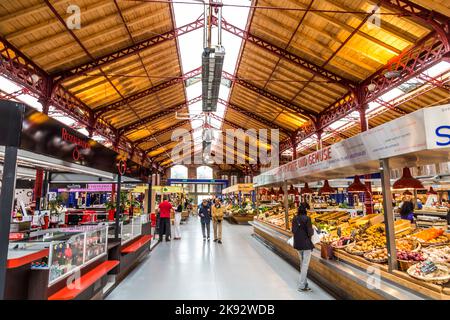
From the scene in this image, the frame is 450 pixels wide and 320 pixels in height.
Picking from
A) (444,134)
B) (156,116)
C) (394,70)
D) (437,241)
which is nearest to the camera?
(444,134)

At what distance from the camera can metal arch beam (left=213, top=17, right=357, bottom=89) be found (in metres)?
9.95

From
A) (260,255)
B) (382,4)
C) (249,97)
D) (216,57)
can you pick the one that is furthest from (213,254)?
(249,97)

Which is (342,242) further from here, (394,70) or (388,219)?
(394,70)

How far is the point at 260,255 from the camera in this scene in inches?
275

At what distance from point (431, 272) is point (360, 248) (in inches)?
53.8

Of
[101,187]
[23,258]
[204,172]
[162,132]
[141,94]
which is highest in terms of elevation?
[141,94]

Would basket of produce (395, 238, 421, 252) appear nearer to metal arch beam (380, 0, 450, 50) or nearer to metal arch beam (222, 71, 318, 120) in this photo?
Result: metal arch beam (380, 0, 450, 50)

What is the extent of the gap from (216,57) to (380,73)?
20.1 ft

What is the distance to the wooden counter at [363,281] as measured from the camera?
2705mm

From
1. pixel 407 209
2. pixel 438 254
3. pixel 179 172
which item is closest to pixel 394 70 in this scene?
pixel 407 209

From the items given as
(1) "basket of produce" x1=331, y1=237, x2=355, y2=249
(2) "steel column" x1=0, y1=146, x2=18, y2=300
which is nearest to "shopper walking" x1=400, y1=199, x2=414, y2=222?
(1) "basket of produce" x1=331, y1=237, x2=355, y2=249

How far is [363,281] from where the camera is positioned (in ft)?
10.9

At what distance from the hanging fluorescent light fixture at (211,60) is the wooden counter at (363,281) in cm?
476
